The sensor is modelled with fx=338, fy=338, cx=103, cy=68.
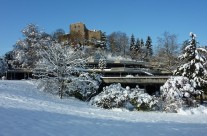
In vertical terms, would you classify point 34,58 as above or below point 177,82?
above

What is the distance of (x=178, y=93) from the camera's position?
32.4 m

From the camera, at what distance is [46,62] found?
33.7 metres

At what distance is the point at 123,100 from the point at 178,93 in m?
5.97

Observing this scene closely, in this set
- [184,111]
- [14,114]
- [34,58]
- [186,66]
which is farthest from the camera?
[34,58]

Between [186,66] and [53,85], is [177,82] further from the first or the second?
[53,85]

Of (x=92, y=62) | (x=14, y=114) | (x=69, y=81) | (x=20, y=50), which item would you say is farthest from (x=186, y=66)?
(x=92, y=62)

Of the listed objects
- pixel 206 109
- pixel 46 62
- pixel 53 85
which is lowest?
pixel 206 109

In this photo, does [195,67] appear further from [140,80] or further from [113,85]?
[140,80]

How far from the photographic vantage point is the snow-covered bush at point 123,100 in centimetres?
2944

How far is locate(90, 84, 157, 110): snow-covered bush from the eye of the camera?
29.4 meters

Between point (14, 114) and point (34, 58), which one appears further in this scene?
point (34, 58)

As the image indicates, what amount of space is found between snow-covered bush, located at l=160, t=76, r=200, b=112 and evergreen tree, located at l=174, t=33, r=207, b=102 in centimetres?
210

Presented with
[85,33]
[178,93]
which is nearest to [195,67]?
[178,93]

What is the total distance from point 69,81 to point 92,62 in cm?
4674
